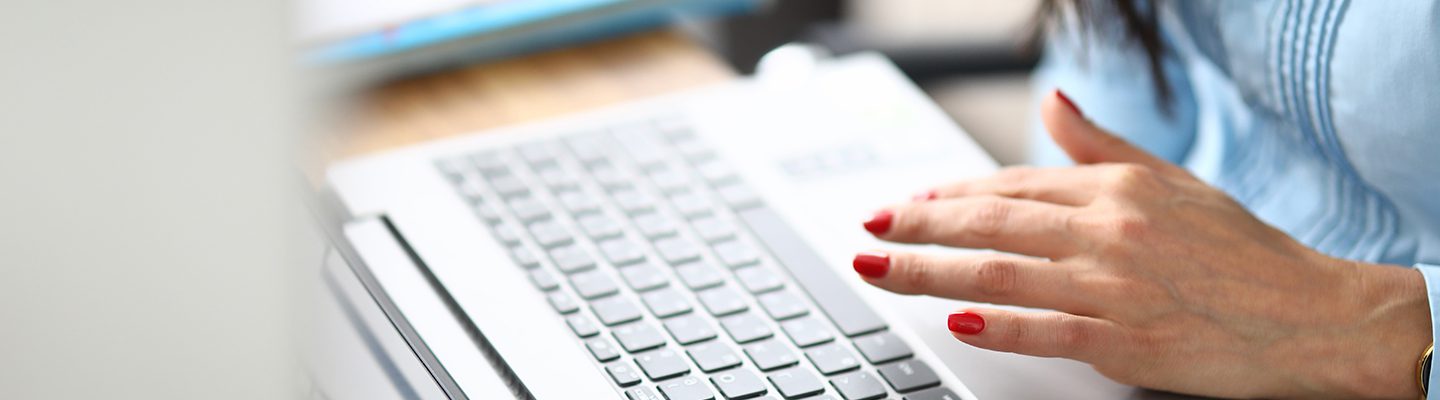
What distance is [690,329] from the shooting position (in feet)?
1.58

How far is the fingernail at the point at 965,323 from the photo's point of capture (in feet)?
1.50

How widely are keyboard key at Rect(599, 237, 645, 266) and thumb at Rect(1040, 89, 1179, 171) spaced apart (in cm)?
18

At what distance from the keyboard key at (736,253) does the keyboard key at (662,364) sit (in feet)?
0.23

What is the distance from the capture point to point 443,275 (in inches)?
20.0

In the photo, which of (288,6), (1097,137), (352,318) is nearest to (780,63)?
(1097,137)

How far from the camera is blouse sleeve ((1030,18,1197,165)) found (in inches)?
28.6

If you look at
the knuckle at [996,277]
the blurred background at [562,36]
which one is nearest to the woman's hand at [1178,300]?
the knuckle at [996,277]

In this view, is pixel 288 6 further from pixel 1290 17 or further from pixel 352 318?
pixel 1290 17

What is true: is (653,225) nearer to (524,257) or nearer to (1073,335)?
(524,257)

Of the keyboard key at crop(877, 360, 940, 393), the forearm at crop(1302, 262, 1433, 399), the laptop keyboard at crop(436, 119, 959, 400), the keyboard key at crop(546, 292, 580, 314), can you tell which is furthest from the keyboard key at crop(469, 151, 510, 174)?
the forearm at crop(1302, 262, 1433, 399)

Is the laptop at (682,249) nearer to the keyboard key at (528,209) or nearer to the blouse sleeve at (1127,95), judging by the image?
the keyboard key at (528,209)

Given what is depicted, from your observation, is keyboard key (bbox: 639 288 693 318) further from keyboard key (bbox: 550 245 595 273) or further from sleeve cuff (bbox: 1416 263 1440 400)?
sleeve cuff (bbox: 1416 263 1440 400)

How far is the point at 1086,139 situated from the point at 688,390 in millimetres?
222

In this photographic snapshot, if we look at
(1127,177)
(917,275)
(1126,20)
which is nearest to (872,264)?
(917,275)
